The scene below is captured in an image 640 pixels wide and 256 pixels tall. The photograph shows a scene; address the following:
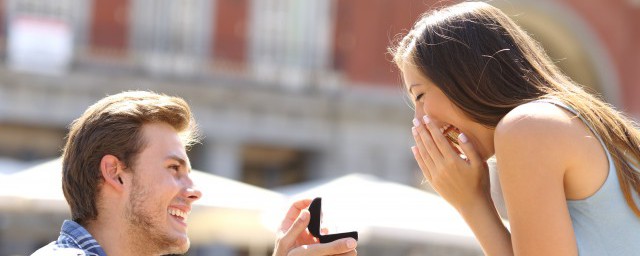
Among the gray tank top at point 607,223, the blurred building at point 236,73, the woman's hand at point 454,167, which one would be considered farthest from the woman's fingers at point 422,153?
the blurred building at point 236,73

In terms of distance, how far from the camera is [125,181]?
306 cm

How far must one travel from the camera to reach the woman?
2449 mm

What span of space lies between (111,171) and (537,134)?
4.06 ft

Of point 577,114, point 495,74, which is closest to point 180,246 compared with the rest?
point 495,74

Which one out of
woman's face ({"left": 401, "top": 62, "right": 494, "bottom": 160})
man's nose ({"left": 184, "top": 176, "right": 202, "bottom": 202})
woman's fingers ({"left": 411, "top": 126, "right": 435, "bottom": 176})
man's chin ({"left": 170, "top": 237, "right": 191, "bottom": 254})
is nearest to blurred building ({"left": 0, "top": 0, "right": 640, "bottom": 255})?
man's nose ({"left": 184, "top": 176, "right": 202, "bottom": 202})

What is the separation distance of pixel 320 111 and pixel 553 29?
226 inches

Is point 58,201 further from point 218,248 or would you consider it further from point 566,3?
point 566,3

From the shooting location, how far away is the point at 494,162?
2.74m

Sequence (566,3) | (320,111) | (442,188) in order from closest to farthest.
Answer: (442,188)
(320,111)
(566,3)

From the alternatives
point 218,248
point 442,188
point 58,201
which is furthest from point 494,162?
point 218,248

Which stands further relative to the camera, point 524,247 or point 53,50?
point 53,50

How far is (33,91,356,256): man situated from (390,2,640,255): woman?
77 cm

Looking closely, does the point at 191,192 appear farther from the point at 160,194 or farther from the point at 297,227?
the point at 297,227

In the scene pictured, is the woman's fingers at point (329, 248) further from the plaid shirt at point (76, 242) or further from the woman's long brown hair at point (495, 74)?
the plaid shirt at point (76, 242)
